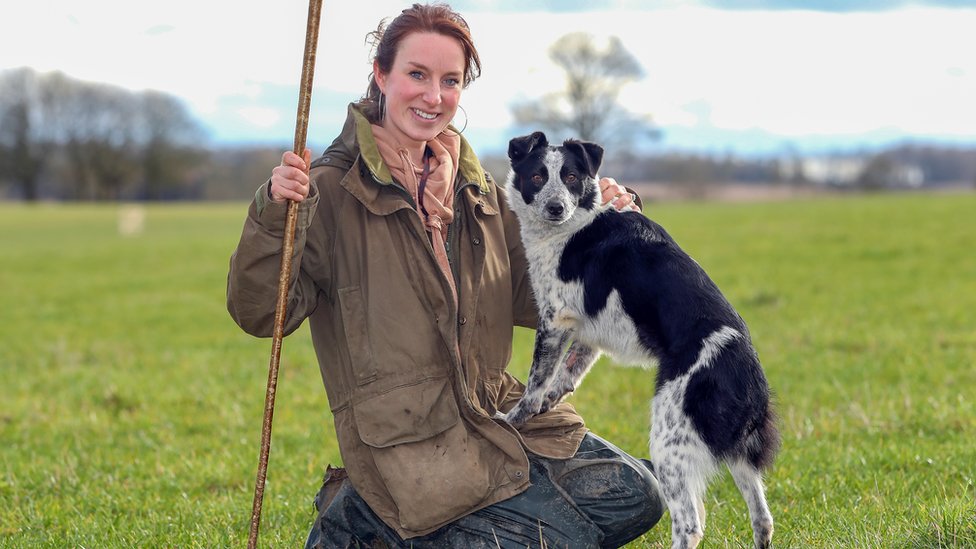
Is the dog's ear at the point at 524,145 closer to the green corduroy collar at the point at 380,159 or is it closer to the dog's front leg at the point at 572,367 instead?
the green corduroy collar at the point at 380,159

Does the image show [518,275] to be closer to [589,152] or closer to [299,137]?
[589,152]

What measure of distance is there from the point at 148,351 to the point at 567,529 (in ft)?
30.4

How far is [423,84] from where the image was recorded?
14.2 feet

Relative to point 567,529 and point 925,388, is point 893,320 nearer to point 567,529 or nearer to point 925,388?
point 925,388

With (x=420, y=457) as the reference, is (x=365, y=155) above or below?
above

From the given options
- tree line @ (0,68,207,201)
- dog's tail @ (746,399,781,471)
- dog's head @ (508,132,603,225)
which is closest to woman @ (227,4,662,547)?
dog's head @ (508,132,603,225)

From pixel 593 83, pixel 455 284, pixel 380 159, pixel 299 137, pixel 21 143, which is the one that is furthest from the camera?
pixel 21 143

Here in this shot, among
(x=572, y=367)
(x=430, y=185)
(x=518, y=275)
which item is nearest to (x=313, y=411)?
(x=518, y=275)

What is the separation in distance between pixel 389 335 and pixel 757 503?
1.80m

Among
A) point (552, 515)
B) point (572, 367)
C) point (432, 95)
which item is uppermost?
point (432, 95)

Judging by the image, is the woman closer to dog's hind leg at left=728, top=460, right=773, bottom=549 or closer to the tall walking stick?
the tall walking stick

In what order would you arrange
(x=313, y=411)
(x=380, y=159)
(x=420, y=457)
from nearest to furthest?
(x=420, y=457), (x=380, y=159), (x=313, y=411)

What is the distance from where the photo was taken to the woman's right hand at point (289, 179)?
390 cm

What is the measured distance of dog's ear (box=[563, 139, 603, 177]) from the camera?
4.96 metres
